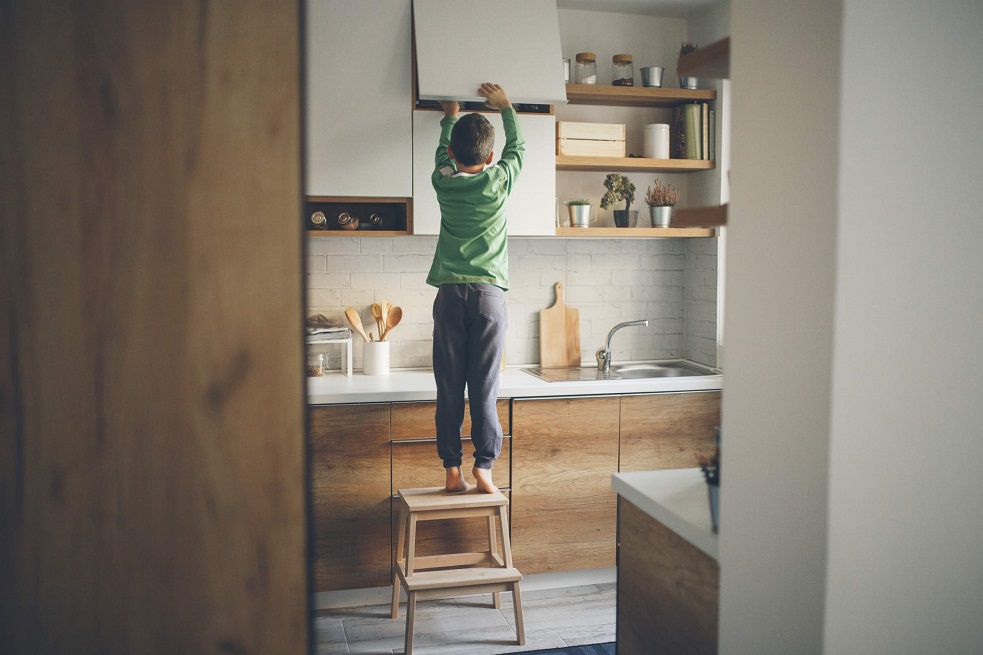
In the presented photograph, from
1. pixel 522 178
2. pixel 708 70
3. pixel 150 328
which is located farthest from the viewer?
pixel 522 178

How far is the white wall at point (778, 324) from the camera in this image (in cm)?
111

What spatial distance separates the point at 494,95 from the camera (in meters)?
3.25

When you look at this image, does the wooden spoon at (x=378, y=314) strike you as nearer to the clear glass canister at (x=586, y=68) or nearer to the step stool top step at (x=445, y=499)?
the step stool top step at (x=445, y=499)

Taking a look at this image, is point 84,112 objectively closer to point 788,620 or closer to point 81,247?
point 81,247

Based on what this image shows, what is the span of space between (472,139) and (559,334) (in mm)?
1201

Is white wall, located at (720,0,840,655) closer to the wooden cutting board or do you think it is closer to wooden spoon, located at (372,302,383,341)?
wooden spoon, located at (372,302,383,341)

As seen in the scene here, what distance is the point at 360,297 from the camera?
12.3 feet

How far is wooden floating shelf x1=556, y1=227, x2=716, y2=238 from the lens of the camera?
365 cm

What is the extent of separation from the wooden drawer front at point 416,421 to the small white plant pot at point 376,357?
43cm

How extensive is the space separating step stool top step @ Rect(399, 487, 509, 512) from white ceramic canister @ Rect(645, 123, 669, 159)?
1.77 m

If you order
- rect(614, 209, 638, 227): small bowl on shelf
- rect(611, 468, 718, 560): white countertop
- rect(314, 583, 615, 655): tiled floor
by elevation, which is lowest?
rect(314, 583, 615, 655): tiled floor

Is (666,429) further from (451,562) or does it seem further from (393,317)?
(393,317)

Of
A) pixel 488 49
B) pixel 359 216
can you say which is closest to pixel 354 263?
pixel 359 216

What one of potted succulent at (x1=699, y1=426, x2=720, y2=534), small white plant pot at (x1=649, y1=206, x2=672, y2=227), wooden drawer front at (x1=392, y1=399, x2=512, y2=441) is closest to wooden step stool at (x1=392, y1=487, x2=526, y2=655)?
wooden drawer front at (x1=392, y1=399, x2=512, y2=441)
